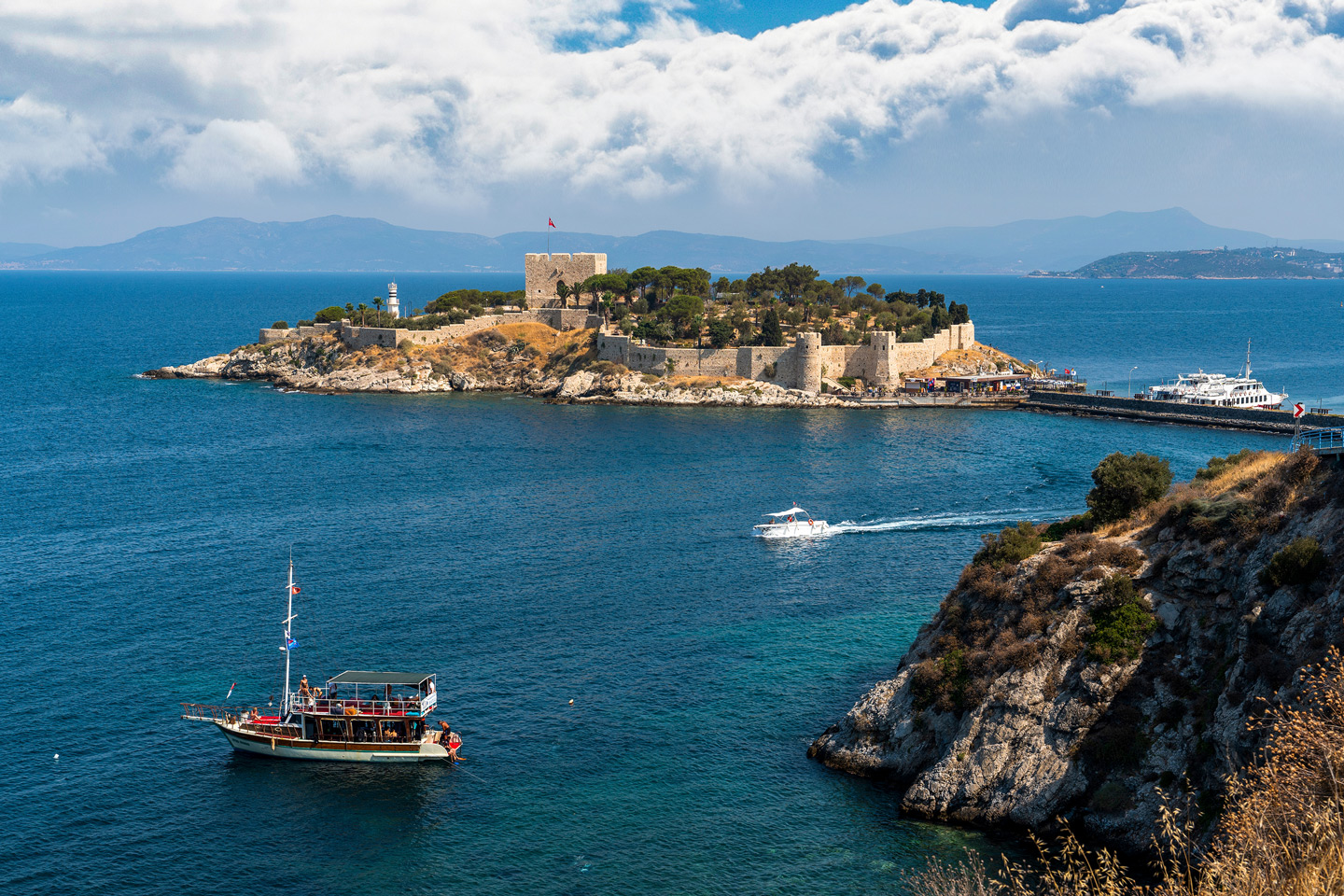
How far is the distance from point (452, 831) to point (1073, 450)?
224 feet

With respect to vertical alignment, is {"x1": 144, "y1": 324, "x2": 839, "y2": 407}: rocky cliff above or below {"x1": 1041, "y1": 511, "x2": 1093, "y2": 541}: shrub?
above

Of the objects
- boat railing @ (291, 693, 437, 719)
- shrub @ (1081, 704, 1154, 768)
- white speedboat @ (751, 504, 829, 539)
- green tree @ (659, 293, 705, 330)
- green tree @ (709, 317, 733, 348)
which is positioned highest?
green tree @ (659, 293, 705, 330)

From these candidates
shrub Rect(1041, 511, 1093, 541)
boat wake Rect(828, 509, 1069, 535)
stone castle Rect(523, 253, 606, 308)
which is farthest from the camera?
stone castle Rect(523, 253, 606, 308)

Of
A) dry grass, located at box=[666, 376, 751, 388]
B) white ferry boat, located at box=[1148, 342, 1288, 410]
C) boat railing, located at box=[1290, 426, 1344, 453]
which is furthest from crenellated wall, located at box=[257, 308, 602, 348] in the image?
boat railing, located at box=[1290, 426, 1344, 453]

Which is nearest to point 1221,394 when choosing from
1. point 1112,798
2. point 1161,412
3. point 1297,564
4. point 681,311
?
point 1161,412

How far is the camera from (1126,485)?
39.1 m

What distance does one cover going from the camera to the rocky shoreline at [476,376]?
117 meters

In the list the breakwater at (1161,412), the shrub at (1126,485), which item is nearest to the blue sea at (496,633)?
the breakwater at (1161,412)

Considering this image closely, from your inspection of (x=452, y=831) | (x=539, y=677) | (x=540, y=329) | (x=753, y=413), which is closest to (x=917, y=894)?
(x=452, y=831)

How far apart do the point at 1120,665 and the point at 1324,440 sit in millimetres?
9023

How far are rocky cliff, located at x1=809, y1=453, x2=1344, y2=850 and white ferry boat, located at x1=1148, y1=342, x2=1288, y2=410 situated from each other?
75.7m

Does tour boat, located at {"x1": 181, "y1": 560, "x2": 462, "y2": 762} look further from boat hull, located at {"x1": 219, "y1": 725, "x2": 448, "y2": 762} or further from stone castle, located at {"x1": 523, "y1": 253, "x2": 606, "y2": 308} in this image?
stone castle, located at {"x1": 523, "y1": 253, "x2": 606, "y2": 308}

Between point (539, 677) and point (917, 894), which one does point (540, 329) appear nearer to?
point (539, 677)

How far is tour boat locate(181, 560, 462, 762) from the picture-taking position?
37562 millimetres
